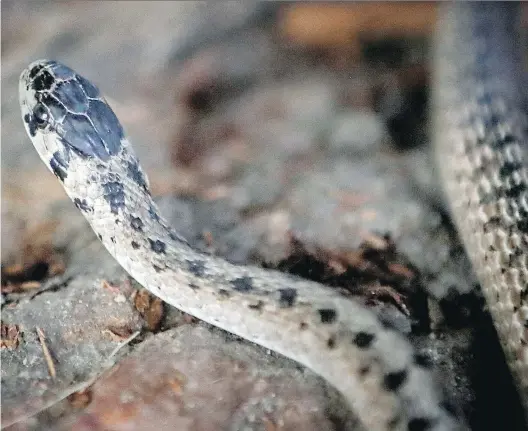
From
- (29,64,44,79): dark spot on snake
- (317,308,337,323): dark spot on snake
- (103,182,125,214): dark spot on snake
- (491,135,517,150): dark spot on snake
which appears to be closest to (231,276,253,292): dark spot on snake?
(317,308,337,323): dark spot on snake

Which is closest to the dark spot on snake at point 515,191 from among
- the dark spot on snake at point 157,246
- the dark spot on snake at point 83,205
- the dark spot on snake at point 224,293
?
the dark spot on snake at point 224,293

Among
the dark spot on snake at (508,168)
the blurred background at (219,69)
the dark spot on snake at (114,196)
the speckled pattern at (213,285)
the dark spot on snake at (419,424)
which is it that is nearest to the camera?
the dark spot on snake at (419,424)

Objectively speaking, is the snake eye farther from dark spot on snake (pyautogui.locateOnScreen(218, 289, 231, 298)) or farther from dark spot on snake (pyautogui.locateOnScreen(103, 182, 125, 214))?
dark spot on snake (pyautogui.locateOnScreen(218, 289, 231, 298))

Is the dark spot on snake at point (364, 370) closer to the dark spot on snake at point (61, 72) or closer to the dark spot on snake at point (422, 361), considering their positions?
the dark spot on snake at point (422, 361)

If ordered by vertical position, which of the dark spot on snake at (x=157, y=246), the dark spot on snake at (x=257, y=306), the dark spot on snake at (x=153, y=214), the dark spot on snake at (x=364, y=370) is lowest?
the dark spot on snake at (x=364, y=370)

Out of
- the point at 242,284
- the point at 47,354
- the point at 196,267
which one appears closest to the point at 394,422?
the point at 242,284

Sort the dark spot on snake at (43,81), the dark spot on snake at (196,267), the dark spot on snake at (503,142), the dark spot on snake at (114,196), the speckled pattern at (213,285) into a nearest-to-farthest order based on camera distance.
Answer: the speckled pattern at (213,285), the dark spot on snake at (196,267), the dark spot on snake at (114,196), the dark spot on snake at (43,81), the dark spot on snake at (503,142)

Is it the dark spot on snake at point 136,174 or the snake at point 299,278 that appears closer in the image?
the snake at point 299,278
